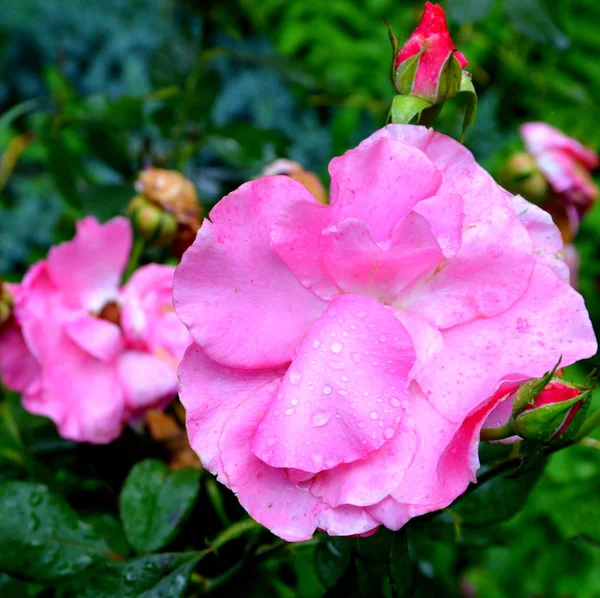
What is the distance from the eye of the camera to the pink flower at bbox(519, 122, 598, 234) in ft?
2.44

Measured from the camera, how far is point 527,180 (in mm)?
752

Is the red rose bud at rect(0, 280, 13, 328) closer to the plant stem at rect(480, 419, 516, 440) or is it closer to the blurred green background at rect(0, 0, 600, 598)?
the blurred green background at rect(0, 0, 600, 598)

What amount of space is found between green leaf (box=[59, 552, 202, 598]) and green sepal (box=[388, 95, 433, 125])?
0.87ft

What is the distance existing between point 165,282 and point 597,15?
1805 mm

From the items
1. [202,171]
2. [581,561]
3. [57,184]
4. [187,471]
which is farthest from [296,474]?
[581,561]

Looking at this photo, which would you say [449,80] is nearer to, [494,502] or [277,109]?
[494,502]

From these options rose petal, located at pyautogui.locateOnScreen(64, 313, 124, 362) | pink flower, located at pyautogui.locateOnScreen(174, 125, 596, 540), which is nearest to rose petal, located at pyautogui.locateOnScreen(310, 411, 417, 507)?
pink flower, located at pyautogui.locateOnScreen(174, 125, 596, 540)

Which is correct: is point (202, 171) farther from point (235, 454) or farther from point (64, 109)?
point (235, 454)

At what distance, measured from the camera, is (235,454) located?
1.08 ft

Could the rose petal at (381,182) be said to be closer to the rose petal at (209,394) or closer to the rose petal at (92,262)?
the rose petal at (209,394)

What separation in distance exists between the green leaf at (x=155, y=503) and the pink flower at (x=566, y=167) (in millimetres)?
484

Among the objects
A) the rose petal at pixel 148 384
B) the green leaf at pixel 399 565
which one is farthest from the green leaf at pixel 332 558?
the rose petal at pixel 148 384

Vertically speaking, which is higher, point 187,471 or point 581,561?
point 187,471

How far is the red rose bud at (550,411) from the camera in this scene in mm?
319
